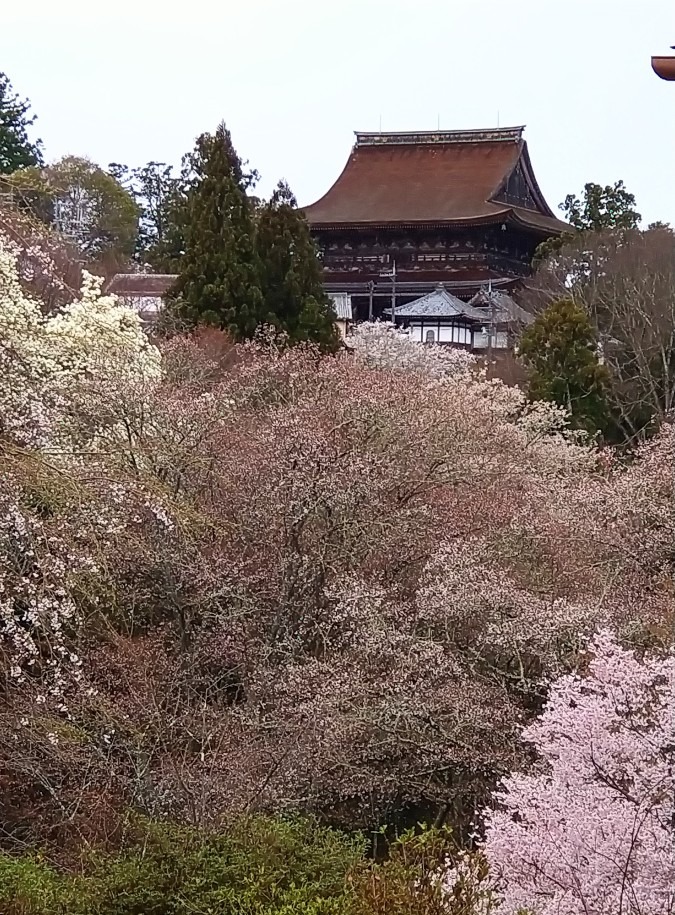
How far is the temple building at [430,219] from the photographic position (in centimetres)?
2962

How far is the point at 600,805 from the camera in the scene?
5086 millimetres

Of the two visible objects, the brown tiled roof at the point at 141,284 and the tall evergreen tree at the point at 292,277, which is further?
the brown tiled roof at the point at 141,284

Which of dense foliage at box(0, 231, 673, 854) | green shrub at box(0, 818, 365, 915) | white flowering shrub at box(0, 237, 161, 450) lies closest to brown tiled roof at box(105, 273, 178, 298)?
white flowering shrub at box(0, 237, 161, 450)

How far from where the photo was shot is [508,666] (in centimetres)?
811

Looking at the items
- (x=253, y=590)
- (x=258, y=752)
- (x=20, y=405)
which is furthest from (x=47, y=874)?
(x=253, y=590)

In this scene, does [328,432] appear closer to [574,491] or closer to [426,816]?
[574,491]

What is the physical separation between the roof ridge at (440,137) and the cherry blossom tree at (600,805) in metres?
27.7

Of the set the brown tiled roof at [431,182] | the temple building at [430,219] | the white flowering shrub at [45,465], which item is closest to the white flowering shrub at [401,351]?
the temple building at [430,219]

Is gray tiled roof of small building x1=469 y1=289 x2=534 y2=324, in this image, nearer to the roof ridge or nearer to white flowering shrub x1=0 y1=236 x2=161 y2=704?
the roof ridge

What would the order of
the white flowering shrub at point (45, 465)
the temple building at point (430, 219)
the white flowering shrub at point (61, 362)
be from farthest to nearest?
the temple building at point (430, 219) < the white flowering shrub at point (61, 362) < the white flowering shrub at point (45, 465)

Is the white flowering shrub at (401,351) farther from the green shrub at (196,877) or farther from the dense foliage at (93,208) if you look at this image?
the green shrub at (196,877)

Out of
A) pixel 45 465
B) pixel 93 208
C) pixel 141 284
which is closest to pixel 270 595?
pixel 45 465

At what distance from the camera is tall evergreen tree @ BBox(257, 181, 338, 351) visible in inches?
652

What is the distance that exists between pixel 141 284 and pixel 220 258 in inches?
327
